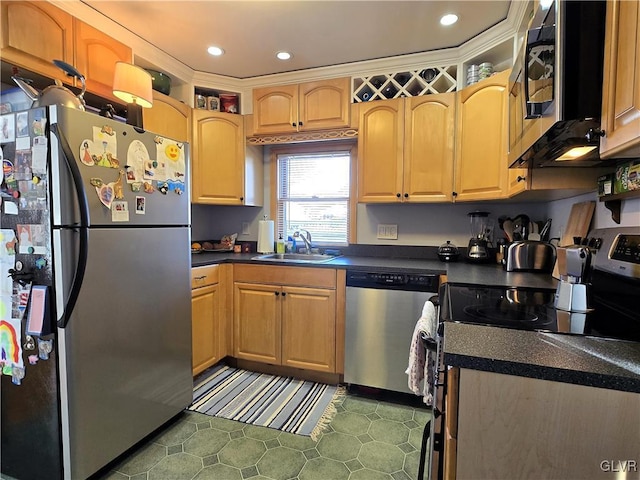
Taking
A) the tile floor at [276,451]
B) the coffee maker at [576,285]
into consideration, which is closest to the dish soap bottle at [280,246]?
the tile floor at [276,451]

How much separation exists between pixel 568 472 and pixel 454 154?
202 cm

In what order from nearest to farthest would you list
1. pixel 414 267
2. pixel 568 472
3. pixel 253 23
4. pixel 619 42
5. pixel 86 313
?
pixel 568 472, pixel 619 42, pixel 86 313, pixel 253 23, pixel 414 267

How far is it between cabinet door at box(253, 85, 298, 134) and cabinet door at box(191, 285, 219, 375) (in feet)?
4.53

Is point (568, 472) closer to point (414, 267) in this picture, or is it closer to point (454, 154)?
point (414, 267)

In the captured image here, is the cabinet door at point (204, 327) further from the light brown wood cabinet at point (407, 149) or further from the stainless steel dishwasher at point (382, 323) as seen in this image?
the light brown wood cabinet at point (407, 149)

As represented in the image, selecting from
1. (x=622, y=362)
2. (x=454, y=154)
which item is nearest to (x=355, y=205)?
(x=454, y=154)

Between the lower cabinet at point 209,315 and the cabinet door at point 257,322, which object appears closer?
the lower cabinet at point 209,315

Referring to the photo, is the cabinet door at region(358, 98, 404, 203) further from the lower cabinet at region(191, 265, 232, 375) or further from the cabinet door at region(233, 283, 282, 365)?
the lower cabinet at region(191, 265, 232, 375)

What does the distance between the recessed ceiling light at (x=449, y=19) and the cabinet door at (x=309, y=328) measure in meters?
1.85

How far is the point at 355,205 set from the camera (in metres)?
2.91

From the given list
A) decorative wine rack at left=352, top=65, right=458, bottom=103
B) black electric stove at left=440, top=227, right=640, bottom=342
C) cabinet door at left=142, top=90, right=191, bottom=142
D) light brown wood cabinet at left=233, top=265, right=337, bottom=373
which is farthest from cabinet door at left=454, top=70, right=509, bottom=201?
cabinet door at left=142, top=90, right=191, bottom=142

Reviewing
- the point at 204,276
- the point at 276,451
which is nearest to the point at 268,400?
the point at 276,451

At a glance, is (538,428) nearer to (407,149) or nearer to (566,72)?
(566,72)

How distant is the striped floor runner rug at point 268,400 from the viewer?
6.54 ft
